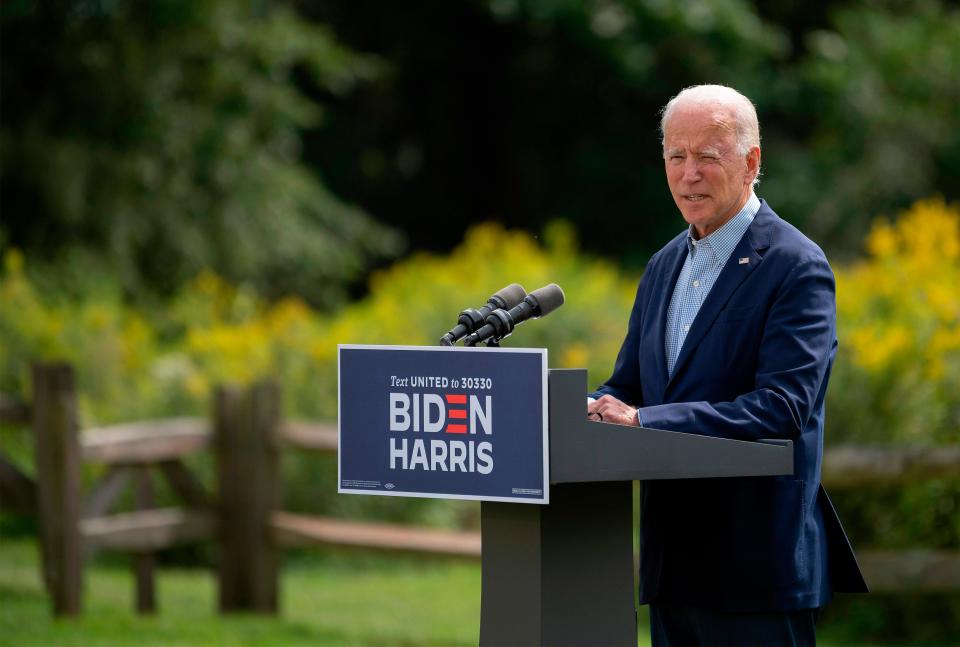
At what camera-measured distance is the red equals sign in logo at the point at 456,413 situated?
126 inches

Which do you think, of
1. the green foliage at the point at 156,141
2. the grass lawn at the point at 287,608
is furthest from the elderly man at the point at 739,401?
the green foliage at the point at 156,141

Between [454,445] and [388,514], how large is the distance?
24.8ft

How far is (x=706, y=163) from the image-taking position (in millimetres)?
3473

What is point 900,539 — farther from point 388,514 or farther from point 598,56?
point 598,56

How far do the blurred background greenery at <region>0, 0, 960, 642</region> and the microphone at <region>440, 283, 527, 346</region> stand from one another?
498 centimetres

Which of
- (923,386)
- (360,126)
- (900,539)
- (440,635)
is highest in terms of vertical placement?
(360,126)

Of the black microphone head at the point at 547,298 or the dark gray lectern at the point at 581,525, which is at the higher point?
the black microphone head at the point at 547,298

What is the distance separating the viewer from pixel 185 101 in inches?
609

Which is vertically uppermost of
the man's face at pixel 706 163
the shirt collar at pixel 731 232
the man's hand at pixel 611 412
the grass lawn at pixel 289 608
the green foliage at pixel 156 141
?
the green foliage at pixel 156 141

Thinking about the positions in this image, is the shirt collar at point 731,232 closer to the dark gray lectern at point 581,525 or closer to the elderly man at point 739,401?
the elderly man at point 739,401

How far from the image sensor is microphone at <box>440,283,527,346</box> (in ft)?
11.1

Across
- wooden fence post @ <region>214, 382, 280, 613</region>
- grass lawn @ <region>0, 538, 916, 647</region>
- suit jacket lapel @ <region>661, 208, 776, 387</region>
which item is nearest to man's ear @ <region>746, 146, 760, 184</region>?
suit jacket lapel @ <region>661, 208, 776, 387</region>

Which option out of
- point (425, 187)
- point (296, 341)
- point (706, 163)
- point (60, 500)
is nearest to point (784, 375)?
point (706, 163)

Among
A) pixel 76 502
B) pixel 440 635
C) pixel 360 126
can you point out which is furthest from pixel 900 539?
pixel 360 126
